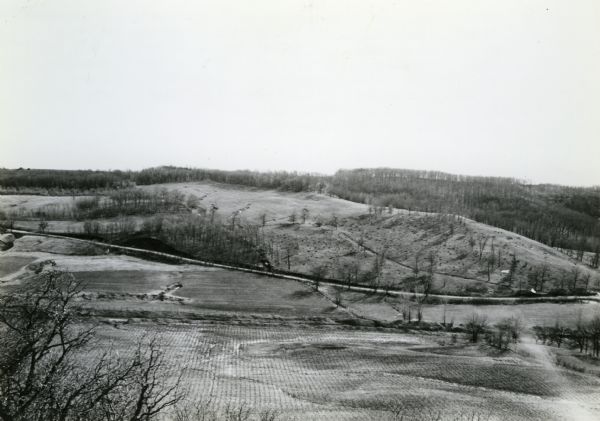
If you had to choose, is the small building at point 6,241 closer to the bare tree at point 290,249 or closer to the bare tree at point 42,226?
the bare tree at point 42,226

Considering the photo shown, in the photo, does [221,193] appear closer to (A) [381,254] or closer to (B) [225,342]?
(A) [381,254]

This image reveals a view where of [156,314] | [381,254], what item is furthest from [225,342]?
[381,254]

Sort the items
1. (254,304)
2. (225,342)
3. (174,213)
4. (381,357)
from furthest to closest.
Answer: (174,213) < (254,304) < (225,342) < (381,357)

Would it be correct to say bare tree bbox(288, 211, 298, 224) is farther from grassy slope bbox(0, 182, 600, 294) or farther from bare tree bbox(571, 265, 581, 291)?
bare tree bbox(571, 265, 581, 291)

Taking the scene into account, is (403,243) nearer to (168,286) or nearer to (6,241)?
(168,286)

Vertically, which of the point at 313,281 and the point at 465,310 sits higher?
the point at 313,281

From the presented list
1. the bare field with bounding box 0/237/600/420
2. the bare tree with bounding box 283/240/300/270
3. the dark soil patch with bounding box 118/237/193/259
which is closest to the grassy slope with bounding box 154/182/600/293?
the bare tree with bounding box 283/240/300/270

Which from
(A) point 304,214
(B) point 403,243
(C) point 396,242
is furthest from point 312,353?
(A) point 304,214

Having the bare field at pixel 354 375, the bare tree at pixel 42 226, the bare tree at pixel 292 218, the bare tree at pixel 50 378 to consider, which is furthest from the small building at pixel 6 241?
the bare tree at pixel 50 378
